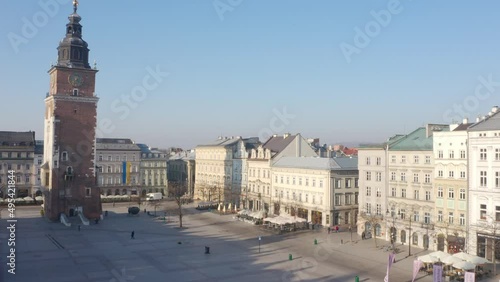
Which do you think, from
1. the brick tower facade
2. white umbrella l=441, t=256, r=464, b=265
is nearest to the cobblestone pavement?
white umbrella l=441, t=256, r=464, b=265

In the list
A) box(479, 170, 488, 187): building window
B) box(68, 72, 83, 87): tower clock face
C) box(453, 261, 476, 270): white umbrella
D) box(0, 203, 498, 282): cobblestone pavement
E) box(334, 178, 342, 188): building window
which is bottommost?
box(0, 203, 498, 282): cobblestone pavement

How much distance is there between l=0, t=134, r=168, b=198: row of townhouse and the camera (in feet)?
316

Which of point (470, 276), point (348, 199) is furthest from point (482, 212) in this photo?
point (348, 199)

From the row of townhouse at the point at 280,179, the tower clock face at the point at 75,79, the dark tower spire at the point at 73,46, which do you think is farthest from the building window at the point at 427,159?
the dark tower spire at the point at 73,46

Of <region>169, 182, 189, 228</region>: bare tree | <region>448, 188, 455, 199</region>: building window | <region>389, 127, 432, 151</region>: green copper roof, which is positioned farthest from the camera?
<region>169, 182, 189, 228</region>: bare tree

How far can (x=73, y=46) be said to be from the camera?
6950 centimetres

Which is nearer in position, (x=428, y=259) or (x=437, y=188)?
(x=428, y=259)

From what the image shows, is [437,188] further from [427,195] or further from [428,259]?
[428,259]

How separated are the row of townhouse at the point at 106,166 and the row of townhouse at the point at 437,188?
54344mm

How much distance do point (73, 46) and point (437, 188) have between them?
53.7m

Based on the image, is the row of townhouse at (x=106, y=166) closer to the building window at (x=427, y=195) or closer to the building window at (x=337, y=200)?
the building window at (x=337, y=200)

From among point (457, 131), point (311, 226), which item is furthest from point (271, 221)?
point (457, 131)

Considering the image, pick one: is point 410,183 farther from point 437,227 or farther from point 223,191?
point 223,191

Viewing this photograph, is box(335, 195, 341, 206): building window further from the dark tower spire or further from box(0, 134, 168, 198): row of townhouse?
box(0, 134, 168, 198): row of townhouse
